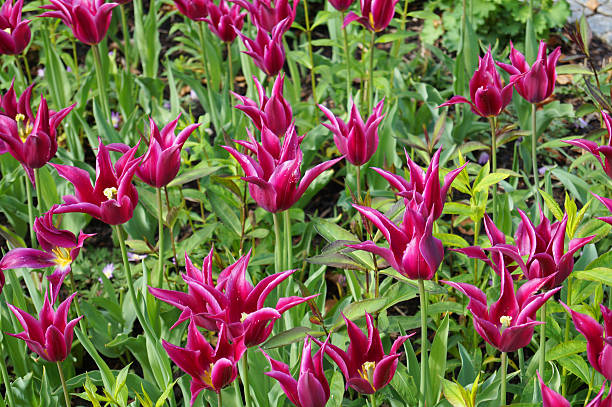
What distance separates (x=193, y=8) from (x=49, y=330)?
1.62 metres

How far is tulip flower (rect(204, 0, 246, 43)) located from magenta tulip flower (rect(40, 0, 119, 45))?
0.38m

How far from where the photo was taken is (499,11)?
13.4 feet

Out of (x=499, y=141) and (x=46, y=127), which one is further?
(x=499, y=141)

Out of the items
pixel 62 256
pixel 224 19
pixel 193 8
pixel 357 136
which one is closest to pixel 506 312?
pixel 357 136

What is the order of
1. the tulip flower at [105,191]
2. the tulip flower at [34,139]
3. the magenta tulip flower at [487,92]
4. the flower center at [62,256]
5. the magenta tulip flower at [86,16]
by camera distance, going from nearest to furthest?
the tulip flower at [105,191], the flower center at [62,256], the tulip flower at [34,139], the magenta tulip flower at [487,92], the magenta tulip flower at [86,16]

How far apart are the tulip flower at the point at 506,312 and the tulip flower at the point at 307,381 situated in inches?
10.5

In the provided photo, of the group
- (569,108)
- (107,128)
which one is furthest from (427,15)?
(107,128)

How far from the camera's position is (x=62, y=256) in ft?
6.07

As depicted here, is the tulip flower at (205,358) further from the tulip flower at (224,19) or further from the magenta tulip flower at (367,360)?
the tulip flower at (224,19)

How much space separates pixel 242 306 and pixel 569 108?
2.08 m

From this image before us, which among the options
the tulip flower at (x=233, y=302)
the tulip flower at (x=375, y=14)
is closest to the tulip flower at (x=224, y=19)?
the tulip flower at (x=375, y=14)

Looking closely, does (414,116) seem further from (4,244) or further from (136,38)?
(4,244)

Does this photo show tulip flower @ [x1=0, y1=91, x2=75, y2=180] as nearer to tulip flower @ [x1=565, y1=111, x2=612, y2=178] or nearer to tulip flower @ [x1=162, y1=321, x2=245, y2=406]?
tulip flower @ [x1=162, y1=321, x2=245, y2=406]

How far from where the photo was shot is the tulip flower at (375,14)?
256 cm
